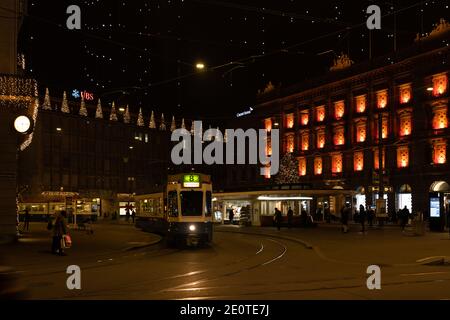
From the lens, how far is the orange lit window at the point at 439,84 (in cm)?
6322

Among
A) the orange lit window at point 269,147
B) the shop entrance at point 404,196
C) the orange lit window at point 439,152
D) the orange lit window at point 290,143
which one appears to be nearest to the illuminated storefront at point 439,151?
the orange lit window at point 439,152

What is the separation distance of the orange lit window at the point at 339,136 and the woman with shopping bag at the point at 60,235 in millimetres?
58943

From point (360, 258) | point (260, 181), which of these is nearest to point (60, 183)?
point (260, 181)

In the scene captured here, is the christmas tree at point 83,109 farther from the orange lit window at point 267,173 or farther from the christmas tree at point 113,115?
the orange lit window at point 267,173

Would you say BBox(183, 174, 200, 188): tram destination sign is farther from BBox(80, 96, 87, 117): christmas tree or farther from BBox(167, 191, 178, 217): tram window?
BBox(80, 96, 87, 117): christmas tree

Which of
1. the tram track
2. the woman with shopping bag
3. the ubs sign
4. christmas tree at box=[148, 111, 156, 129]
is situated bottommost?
the tram track

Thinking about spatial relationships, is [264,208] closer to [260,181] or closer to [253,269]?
[253,269]

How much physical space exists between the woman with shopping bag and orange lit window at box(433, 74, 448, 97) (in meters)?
50.2

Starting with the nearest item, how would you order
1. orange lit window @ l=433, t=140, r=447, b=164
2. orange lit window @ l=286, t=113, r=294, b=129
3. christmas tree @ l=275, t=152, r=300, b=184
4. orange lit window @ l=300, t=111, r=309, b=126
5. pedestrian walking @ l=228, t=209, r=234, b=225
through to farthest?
pedestrian walking @ l=228, t=209, r=234, b=225
orange lit window @ l=433, t=140, r=447, b=164
christmas tree @ l=275, t=152, r=300, b=184
orange lit window @ l=300, t=111, r=309, b=126
orange lit window @ l=286, t=113, r=294, b=129

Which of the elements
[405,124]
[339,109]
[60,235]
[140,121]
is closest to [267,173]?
[339,109]

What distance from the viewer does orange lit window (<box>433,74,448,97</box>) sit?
63.2m

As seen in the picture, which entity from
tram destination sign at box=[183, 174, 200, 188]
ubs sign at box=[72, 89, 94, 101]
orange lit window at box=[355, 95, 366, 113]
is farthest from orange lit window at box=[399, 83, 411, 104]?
ubs sign at box=[72, 89, 94, 101]
